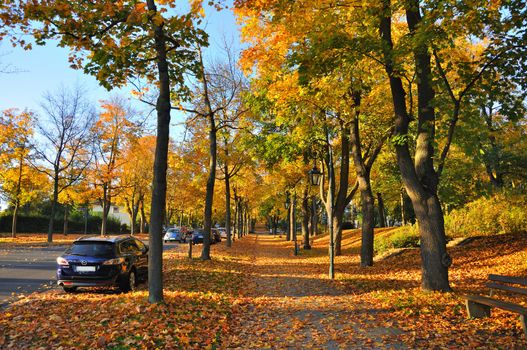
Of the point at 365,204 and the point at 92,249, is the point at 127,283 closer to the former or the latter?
the point at 92,249

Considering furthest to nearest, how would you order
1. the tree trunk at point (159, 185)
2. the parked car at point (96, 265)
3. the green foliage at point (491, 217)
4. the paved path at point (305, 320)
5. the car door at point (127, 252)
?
1. the green foliage at point (491, 217)
2. the car door at point (127, 252)
3. the parked car at point (96, 265)
4. the tree trunk at point (159, 185)
5. the paved path at point (305, 320)

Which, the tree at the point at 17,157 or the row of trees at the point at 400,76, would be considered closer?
the row of trees at the point at 400,76

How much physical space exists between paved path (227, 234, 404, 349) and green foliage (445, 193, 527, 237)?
926cm

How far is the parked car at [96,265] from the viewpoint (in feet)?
34.1

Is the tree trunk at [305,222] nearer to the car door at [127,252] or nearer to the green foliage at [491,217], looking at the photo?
the green foliage at [491,217]

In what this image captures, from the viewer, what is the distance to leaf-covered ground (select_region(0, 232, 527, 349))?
6.25m

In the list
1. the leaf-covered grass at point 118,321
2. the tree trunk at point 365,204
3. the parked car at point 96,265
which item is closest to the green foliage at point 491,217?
the tree trunk at point 365,204

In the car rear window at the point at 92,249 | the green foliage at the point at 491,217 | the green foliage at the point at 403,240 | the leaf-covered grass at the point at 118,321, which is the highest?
the green foliage at the point at 491,217

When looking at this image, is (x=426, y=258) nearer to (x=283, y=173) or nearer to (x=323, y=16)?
(x=323, y=16)

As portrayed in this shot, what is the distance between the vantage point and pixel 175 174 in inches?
1454

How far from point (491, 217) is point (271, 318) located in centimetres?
1346

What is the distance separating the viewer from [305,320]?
7789 millimetres

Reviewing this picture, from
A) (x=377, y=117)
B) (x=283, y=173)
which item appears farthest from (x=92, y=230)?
(x=377, y=117)

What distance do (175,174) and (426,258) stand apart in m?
29.8
